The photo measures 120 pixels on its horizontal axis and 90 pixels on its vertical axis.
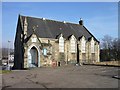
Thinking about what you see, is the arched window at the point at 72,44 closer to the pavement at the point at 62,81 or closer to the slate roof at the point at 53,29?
the slate roof at the point at 53,29

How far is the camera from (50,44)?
49344 mm

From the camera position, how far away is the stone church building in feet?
150

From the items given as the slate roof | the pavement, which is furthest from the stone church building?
the pavement

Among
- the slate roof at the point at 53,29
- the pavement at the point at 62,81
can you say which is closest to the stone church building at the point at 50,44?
the slate roof at the point at 53,29

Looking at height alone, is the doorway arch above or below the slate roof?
below

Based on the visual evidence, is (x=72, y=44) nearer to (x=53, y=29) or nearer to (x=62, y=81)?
(x=53, y=29)

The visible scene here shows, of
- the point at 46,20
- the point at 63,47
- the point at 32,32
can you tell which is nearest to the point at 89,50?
the point at 63,47

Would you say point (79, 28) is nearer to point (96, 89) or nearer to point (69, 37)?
point (69, 37)

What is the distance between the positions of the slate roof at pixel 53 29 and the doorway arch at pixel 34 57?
3600mm

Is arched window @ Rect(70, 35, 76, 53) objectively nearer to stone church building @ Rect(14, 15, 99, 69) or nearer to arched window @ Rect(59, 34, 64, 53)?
stone church building @ Rect(14, 15, 99, 69)

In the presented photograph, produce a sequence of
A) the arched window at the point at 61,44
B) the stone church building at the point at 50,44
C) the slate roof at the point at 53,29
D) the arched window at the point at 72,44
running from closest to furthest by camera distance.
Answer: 1. the stone church building at the point at 50,44
2. the slate roof at the point at 53,29
3. the arched window at the point at 61,44
4. the arched window at the point at 72,44

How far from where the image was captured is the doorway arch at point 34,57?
45.7m

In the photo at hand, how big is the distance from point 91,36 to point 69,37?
889 cm

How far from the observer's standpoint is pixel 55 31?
5275 cm
